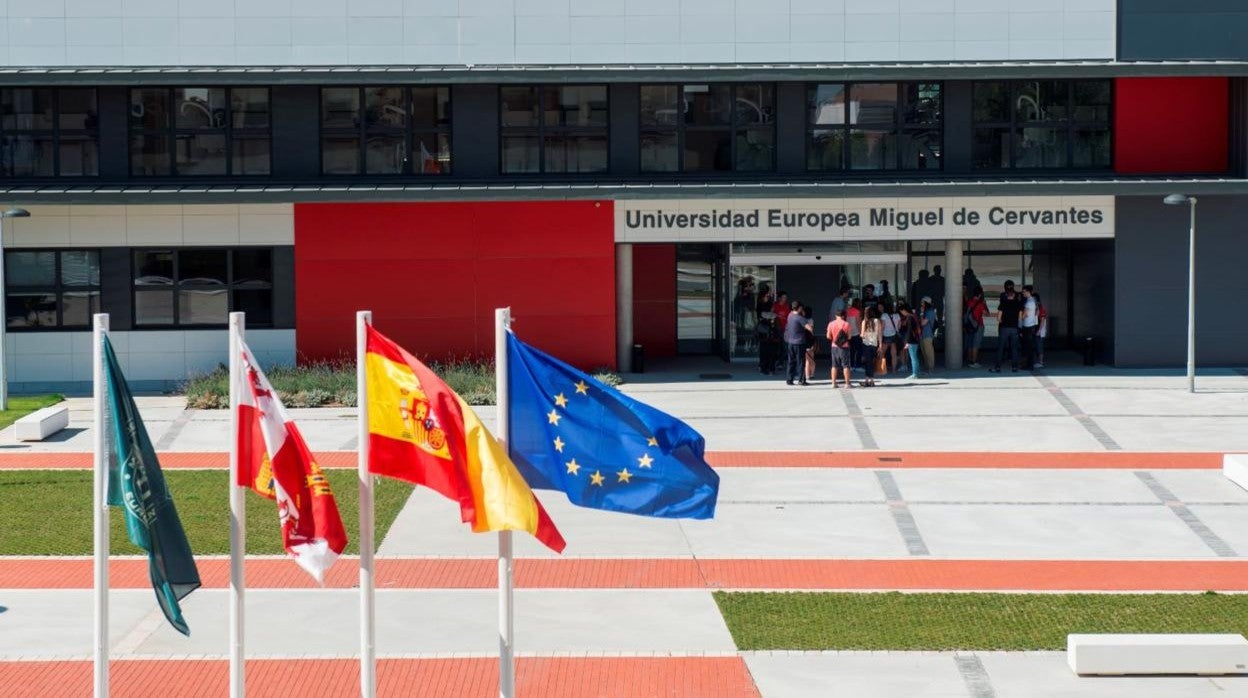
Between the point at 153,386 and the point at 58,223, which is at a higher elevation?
the point at 58,223

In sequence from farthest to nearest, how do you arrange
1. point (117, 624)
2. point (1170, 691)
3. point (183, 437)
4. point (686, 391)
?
1. point (686, 391)
2. point (183, 437)
3. point (117, 624)
4. point (1170, 691)

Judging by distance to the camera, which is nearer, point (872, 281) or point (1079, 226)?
point (1079, 226)

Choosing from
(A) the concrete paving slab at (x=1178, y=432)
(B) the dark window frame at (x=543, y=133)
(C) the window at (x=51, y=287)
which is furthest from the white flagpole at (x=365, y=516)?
(C) the window at (x=51, y=287)

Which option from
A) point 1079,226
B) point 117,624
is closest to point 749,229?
point 1079,226

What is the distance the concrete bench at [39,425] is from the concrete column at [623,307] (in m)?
11.2

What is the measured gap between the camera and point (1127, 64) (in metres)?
33.8

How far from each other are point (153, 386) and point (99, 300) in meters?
1.97

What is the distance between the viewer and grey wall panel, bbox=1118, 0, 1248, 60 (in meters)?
33.8

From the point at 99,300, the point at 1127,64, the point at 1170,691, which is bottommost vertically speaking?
the point at 1170,691

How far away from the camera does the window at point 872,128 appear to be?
35.1 meters

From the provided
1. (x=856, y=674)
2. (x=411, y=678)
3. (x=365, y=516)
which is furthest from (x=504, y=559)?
(x=856, y=674)

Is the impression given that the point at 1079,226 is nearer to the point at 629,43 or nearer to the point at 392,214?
the point at 629,43

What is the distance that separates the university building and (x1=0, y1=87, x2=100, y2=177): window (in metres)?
0.05

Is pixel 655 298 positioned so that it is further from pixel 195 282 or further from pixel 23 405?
pixel 23 405
